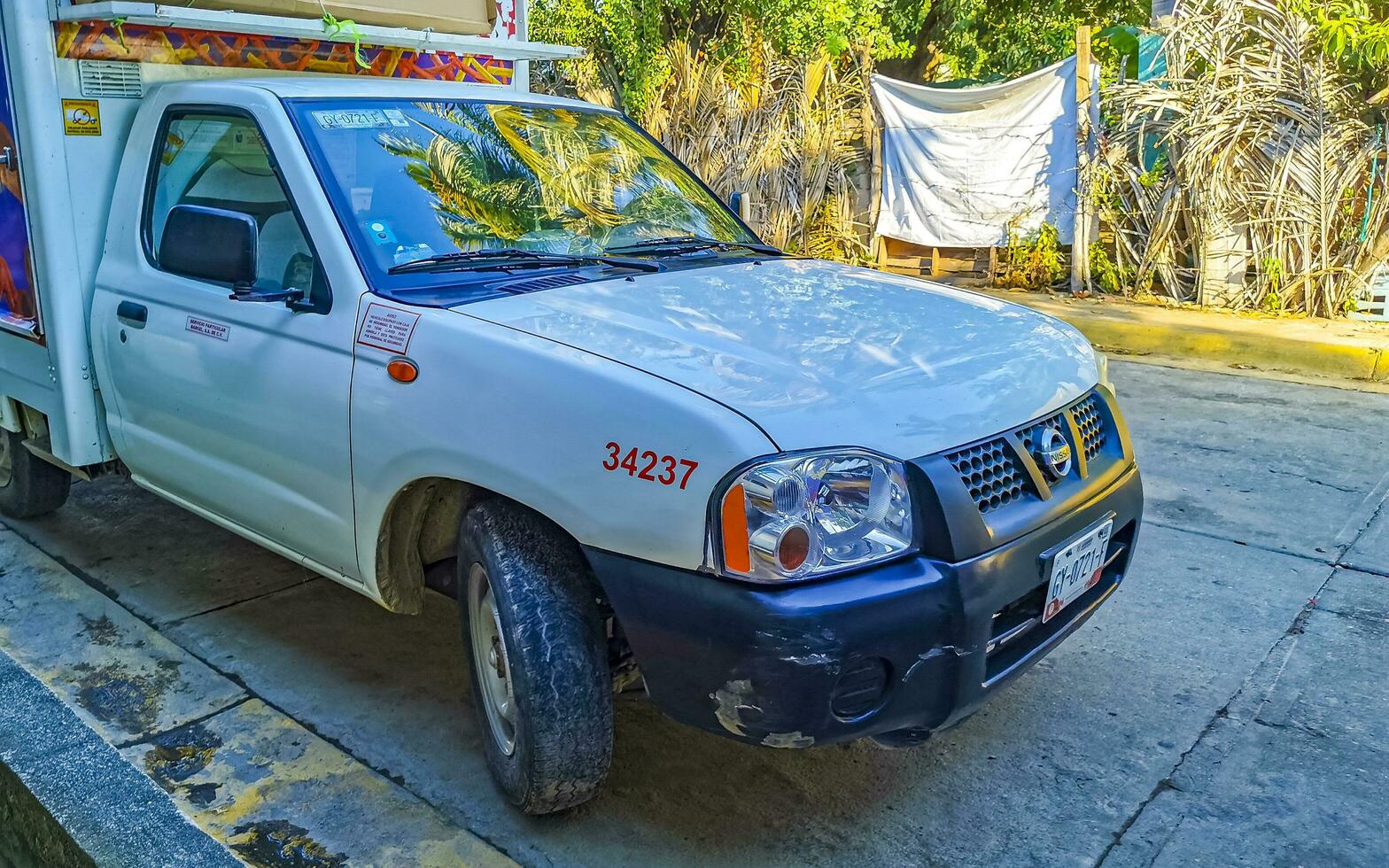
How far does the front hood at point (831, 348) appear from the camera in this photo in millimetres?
2605

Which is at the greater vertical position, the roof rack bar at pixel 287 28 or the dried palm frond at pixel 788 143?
the roof rack bar at pixel 287 28

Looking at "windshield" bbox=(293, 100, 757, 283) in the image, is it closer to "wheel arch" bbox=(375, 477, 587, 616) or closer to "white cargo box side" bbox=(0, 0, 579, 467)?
"white cargo box side" bbox=(0, 0, 579, 467)

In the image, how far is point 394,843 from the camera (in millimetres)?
2936

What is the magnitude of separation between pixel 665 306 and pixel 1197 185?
295 inches

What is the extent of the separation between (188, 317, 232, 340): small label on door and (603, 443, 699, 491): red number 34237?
1.62m

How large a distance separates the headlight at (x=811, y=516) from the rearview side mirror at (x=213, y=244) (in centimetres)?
169

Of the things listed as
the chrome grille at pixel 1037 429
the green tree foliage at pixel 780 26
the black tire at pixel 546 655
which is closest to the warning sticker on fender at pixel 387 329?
the black tire at pixel 546 655

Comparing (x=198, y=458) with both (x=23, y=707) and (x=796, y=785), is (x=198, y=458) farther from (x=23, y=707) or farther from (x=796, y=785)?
(x=796, y=785)

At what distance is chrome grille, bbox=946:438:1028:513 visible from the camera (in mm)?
2689

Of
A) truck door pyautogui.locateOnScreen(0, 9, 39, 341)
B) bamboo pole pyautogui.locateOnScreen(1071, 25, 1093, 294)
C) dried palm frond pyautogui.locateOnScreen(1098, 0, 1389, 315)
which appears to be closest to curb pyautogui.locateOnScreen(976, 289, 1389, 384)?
dried palm frond pyautogui.locateOnScreen(1098, 0, 1389, 315)

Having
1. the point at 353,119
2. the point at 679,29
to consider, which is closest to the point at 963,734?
the point at 353,119

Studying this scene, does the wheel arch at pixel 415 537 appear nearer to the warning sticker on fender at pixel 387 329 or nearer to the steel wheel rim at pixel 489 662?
the steel wheel rim at pixel 489 662

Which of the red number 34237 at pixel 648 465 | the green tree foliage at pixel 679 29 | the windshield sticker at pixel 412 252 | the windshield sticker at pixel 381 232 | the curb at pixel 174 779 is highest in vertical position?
the green tree foliage at pixel 679 29


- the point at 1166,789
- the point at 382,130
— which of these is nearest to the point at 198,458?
the point at 382,130
